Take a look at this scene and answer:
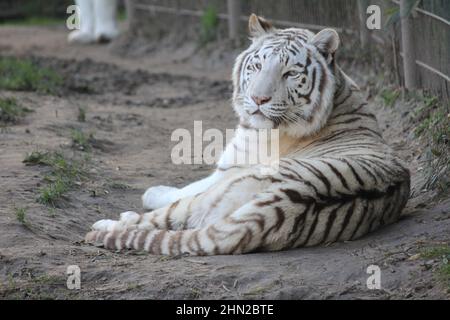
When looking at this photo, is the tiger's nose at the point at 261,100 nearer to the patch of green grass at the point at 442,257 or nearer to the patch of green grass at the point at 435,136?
the patch of green grass at the point at 435,136

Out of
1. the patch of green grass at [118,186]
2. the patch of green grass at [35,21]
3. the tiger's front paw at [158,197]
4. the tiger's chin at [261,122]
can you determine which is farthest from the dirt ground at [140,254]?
the patch of green grass at [35,21]

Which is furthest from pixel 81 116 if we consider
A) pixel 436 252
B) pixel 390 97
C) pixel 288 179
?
pixel 436 252

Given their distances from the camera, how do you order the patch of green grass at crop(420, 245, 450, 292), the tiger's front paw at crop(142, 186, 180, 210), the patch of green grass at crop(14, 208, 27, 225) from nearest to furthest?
1. the patch of green grass at crop(420, 245, 450, 292)
2. the patch of green grass at crop(14, 208, 27, 225)
3. the tiger's front paw at crop(142, 186, 180, 210)

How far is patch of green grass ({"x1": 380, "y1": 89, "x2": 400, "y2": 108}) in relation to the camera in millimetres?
7004

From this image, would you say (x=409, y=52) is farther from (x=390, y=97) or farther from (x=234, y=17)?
(x=234, y=17)

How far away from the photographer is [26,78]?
8.68 meters

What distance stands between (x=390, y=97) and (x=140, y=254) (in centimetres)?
337

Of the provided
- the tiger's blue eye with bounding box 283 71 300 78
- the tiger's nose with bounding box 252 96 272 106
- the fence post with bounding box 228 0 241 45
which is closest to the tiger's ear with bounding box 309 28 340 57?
the tiger's blue eye with bounding box 283 71 300 78

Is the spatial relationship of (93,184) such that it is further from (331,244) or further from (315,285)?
(315,285)

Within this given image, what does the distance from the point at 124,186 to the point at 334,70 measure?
149 centimetres

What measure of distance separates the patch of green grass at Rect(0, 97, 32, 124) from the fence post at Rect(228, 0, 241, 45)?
3.99m

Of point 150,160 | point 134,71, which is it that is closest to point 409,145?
point 150,160

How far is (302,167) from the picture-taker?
168 inches

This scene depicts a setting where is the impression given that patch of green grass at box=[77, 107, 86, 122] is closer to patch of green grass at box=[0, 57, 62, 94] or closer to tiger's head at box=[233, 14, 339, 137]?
patch of green grass at box=[0, 57, 62, 94]
